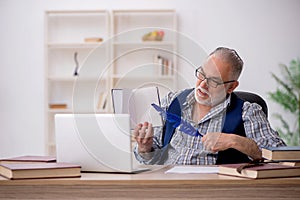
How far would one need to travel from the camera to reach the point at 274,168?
1.73 meters

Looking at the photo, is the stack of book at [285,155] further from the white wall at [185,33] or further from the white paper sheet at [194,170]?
the white wall at [185,33]

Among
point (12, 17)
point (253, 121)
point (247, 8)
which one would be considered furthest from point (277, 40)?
point (253, 121)

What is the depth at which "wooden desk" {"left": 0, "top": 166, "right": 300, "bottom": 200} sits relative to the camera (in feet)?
5.55

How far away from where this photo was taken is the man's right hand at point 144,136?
193cm

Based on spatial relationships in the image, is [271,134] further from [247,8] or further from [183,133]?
[247,8]

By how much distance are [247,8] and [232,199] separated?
13.5 feet

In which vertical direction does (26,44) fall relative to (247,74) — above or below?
above

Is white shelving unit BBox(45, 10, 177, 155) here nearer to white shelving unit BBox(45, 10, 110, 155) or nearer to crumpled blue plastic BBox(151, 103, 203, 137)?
white shelving unit BBox(45, 10, 110, 155)

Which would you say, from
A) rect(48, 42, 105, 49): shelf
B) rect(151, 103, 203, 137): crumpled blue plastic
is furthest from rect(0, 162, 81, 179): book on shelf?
rect(48, 42, 105, 49): shelf

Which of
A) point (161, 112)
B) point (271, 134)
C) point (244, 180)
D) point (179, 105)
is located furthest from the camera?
point (271, 134)

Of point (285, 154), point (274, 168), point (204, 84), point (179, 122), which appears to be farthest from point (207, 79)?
point (274, 168)

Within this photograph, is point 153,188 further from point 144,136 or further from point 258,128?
point 258,128

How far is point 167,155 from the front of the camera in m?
2.21

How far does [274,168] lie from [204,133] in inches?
25.8
